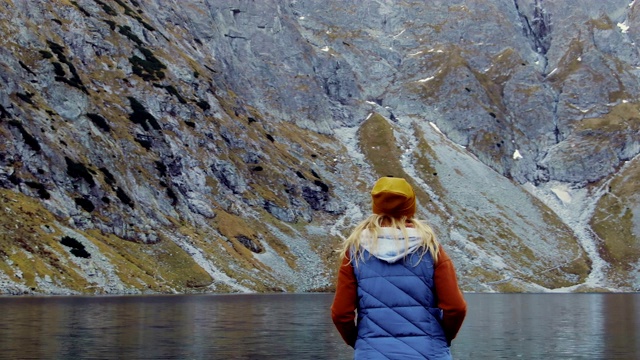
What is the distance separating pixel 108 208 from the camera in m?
108

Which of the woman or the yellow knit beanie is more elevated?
the yellow knit beanie

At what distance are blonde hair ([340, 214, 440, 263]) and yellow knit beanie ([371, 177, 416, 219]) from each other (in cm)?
7

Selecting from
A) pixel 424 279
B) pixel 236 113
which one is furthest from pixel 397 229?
pixel 236 113

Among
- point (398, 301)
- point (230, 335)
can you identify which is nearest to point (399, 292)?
point (398, 301)

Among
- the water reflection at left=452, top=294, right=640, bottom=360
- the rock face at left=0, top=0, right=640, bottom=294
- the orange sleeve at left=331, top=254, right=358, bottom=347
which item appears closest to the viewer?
the orange sleeve at left=331, top=254, right=358, bottom=347

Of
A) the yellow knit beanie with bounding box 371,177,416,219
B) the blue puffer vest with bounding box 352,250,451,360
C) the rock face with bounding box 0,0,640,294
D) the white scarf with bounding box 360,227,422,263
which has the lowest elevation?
the rock face with bounding box 0,0,640,294

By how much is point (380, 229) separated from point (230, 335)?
37371 mm

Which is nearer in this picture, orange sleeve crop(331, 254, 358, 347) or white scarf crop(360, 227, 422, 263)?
white scarf crop(360, 227, 422, 263)

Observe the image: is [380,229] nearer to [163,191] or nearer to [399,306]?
[399,306]

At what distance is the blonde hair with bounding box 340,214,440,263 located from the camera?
7246mm

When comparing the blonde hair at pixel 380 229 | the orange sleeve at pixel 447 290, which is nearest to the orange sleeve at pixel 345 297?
the blonde hair at pixel 380 229

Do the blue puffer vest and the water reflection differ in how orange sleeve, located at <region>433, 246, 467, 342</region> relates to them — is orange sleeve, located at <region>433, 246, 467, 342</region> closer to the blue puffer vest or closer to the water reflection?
the blue puffer vest

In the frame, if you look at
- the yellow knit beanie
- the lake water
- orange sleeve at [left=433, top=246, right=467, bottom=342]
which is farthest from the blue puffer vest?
the lake water

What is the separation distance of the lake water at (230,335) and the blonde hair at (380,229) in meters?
27.0
